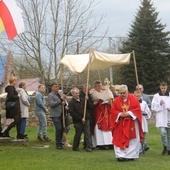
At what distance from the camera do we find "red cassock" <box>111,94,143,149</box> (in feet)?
33.5

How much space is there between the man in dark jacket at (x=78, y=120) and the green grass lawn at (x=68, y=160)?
0.28 metres

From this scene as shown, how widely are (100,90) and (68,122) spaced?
137cm

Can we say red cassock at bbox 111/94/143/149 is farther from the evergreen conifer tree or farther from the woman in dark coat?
the evergreen conifer tree

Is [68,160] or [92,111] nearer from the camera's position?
[68,160]

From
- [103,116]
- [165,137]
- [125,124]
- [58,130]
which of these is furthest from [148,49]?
[125,124]

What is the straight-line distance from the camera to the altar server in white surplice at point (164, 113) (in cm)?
1150

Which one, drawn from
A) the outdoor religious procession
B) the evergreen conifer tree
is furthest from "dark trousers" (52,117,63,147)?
the evergreen conifer tree

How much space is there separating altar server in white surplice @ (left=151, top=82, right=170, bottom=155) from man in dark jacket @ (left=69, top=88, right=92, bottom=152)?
192cm

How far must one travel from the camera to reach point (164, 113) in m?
11.6

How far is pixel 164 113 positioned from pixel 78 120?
233 cm

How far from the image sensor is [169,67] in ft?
138

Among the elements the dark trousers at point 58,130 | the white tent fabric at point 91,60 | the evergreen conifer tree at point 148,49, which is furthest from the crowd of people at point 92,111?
the evergreen conifer tree at point 148,49

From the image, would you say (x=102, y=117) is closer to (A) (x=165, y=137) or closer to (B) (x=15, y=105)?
(A) (x=165, y=137)

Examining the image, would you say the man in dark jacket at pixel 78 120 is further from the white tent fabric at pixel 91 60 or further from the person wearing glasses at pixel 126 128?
the person wearing glasses at pixel 126 128
